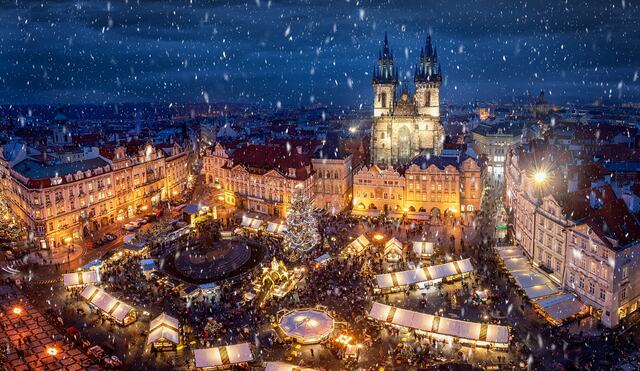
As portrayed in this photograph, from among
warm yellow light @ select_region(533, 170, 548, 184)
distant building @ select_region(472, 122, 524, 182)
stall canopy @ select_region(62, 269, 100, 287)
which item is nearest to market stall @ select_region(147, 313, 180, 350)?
stall canopy @ select_region(62, 269, 100, 287)

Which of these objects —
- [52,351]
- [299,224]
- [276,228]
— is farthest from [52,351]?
[276,228]

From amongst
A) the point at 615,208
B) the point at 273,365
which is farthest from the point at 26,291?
the point at 615,208

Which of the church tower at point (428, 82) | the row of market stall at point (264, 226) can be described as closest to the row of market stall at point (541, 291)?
the row of market stall at point (264, 226)

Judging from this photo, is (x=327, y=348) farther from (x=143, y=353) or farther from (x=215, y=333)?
(x=143, y=353)

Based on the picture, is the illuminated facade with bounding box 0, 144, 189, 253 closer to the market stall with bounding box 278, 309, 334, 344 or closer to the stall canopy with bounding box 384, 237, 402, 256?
the market stall with bounding box 278, 309, 334, 344

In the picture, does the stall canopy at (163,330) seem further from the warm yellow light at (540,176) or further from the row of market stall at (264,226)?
the warm yellow light at (540,176)
